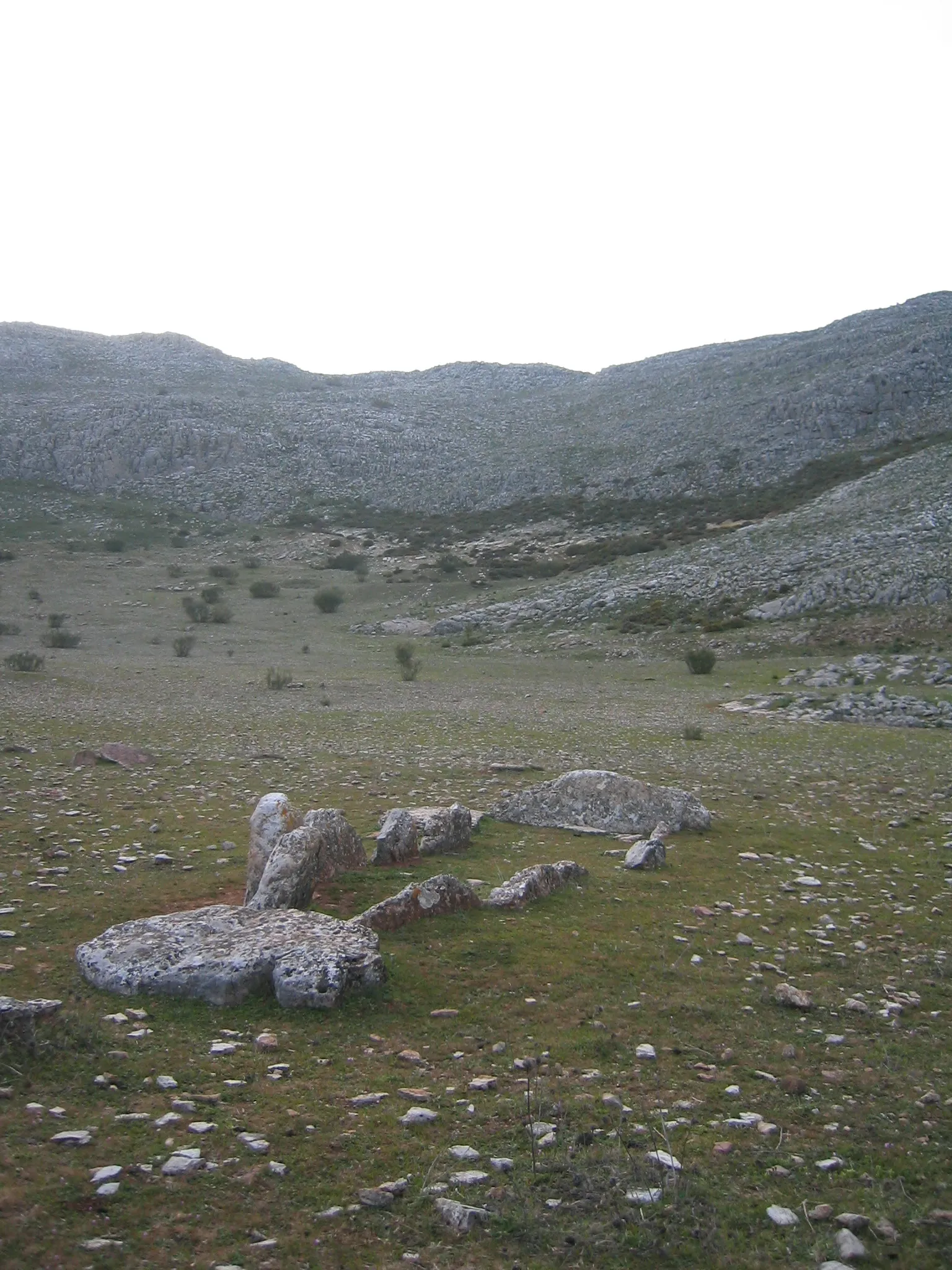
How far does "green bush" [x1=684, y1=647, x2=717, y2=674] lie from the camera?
105 ft

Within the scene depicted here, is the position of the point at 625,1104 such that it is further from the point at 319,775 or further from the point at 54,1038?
the point at 319,775

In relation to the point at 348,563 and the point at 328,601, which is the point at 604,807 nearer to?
the point at 328,601

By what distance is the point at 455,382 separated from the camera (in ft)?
399

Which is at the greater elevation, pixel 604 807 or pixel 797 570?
pixel 797 570

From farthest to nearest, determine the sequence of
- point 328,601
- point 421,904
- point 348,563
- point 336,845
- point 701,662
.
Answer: point 348,563 → point 328,601 → point 701,662 → point 336,845 → point 421,904

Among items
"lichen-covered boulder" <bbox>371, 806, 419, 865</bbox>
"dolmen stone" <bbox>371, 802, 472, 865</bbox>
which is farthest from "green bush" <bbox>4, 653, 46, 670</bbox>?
"lichen-covered boulder" <bbox>371, 806, 419, 865</bbox>

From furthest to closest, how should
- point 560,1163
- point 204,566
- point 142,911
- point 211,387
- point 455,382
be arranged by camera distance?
point 455,382 < point 211,387 < point 204,566 < point 142,911 < point 560,1163

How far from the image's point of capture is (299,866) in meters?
8.05

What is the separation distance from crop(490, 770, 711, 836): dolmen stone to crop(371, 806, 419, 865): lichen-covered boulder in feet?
7.67

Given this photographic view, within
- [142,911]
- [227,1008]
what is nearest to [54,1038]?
[227,1008]

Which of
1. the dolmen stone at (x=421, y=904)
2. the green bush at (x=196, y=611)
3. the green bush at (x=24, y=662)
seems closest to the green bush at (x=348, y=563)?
the green bush at (x=196, y=611)

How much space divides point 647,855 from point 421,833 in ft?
8.10

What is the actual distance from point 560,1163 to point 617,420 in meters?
90.3

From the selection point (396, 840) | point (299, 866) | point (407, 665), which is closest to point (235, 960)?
point (299, 866)
